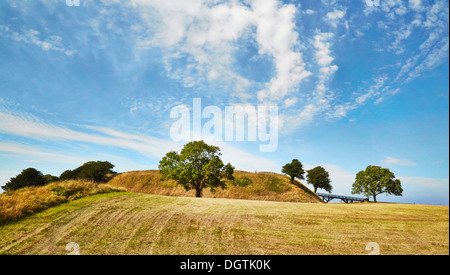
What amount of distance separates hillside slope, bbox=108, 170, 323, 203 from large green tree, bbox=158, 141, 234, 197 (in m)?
11.4

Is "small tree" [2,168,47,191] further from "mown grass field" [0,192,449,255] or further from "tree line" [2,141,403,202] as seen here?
"mown grass field" [0,192,449,255]

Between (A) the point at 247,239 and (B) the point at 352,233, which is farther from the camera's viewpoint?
(B) the point at 352,233

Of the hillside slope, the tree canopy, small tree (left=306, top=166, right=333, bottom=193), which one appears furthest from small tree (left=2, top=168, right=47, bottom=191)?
small tree (left=306, top=166, right=333, bottom=193)

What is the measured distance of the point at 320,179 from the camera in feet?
243

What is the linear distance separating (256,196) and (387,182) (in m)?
34.3

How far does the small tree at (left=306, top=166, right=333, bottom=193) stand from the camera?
7438 centimetres

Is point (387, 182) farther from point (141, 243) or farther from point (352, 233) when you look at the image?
point (141, 243)

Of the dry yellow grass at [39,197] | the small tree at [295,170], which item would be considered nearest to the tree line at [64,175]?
the dry yellow grass at [39,197]

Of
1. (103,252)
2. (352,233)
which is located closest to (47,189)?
(103,252)

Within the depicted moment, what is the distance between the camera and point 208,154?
37562 mm

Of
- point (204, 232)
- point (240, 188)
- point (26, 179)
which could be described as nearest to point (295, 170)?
point (240, 188)

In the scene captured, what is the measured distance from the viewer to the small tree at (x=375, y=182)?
171ft

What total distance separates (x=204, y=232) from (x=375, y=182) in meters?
60.1

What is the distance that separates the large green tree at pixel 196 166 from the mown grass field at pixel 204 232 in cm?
2069
